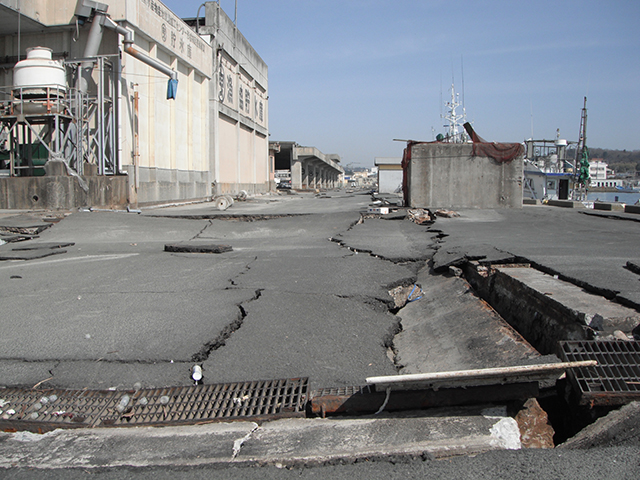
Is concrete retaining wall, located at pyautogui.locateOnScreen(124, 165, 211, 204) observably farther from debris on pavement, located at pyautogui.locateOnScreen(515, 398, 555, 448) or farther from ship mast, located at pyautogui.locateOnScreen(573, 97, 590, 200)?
ship mast, located at pyautogui.locateOnScreen(573, 97, 590, 200)

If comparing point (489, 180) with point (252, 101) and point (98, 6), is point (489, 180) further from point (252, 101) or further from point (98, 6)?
point (252, 101)

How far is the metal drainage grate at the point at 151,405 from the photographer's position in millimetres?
2992

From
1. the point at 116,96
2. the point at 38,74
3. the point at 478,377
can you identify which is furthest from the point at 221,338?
the point at 38,74

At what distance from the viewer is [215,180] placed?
26.0m

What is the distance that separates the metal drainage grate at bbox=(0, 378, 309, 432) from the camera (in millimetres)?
2992

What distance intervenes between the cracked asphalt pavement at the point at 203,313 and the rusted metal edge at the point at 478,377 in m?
0.73

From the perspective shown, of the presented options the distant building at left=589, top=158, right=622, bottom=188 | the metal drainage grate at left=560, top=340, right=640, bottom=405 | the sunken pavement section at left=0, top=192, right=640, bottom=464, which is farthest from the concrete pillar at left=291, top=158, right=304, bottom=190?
the distant building at left=589, top=158, right=622, bottom=188

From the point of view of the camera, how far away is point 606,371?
2.90m

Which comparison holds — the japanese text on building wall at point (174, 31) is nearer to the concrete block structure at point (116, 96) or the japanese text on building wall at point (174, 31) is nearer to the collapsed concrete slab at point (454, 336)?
the concrete block structure at point (116, 96)

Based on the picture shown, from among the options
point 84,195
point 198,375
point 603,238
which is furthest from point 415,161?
point 198,375

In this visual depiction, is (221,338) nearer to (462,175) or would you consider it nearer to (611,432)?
(611,432)

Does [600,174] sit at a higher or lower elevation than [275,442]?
higher

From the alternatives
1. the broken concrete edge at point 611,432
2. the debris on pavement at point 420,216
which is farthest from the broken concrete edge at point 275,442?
the debris on pavement at point 420,216

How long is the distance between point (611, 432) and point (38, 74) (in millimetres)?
18184
